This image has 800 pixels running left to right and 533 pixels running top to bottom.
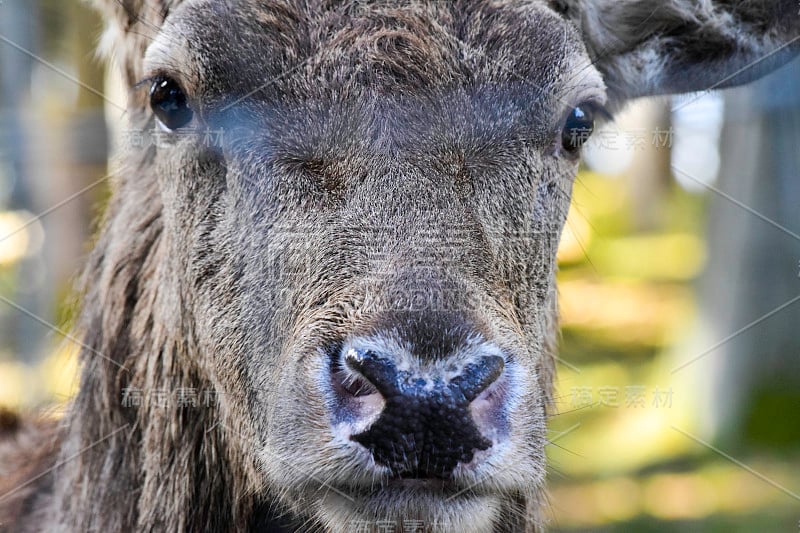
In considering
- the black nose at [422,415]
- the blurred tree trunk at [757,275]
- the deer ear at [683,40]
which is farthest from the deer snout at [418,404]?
the blurred tree trunk at [757,275]

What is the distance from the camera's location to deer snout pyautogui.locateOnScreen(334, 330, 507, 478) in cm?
240

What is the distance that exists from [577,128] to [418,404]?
1.56m

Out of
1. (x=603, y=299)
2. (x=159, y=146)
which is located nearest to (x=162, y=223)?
(x=159, y=146)

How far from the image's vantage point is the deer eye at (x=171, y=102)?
332 cm

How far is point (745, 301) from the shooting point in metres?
9.20

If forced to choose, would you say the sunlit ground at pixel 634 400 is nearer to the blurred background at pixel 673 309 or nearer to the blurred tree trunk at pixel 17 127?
the blurred background at pixel 673 309

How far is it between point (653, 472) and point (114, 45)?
7.43 meters

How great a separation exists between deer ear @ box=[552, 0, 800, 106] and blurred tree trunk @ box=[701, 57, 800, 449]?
9.92 feet

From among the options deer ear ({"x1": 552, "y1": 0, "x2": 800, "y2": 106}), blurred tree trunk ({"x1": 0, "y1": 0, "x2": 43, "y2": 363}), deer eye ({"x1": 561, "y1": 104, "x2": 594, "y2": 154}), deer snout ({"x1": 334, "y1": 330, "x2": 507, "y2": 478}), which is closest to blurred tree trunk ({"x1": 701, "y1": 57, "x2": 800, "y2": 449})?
deer ear ({"x1": 552, "y1": 0, "x2": 800, "y2": 106})

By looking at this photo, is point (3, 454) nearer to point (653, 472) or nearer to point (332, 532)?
point (332, 532)

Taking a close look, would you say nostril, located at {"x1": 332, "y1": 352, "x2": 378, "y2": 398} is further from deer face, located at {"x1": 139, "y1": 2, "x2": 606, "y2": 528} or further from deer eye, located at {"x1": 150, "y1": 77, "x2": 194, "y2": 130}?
deer eye, located at {"x1": 150, "y1": 77, "x2": 194, "y2": 130}

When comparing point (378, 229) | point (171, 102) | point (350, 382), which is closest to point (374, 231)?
point (378, 229)

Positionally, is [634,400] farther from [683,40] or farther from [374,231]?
[374,231]

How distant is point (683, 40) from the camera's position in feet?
13.4
